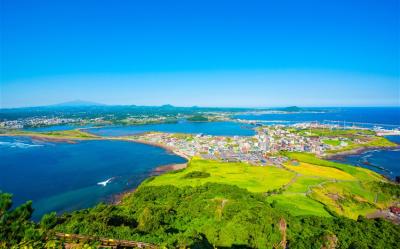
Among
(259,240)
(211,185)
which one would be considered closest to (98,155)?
(211,185)

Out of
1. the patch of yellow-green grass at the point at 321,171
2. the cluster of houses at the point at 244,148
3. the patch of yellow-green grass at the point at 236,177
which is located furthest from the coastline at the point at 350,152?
the patch of yellow-green grass at the point at 236,177

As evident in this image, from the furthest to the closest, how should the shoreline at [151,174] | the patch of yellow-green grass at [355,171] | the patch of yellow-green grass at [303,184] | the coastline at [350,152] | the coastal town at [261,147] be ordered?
the coastline at [350,152] < the coastal town at [261,147] < the patch of yellow-green grass at [355,171] < the patch of yellow-green grass at [303,184] < the shoreline at [151,174]

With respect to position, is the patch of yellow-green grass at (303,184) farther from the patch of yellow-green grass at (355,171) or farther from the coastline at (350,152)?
the coastline at (350,152)

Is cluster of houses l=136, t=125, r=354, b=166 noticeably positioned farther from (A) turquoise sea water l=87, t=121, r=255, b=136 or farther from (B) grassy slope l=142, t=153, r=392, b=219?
(A) turquoise sea water l=87, t=121, r=255, b=136

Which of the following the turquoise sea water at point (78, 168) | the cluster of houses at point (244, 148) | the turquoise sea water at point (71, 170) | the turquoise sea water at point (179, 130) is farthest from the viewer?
the turquoise sea water at point (179, 130)

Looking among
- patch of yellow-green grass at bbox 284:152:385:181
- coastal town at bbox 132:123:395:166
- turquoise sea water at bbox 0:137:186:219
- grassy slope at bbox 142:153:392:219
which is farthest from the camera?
coastal town at bbox 132:123:395:166

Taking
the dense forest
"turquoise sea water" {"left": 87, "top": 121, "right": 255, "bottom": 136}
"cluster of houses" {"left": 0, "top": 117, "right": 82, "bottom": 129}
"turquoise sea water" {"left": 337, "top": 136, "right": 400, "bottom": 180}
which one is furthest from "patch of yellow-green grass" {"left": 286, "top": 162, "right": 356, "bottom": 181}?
"cluster of houses" {"left": 0, "top": 117, "right": 82, "bottom": 129}

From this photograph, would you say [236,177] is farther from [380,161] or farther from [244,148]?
[380,161]

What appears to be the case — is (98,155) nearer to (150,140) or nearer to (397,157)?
(150,140)
